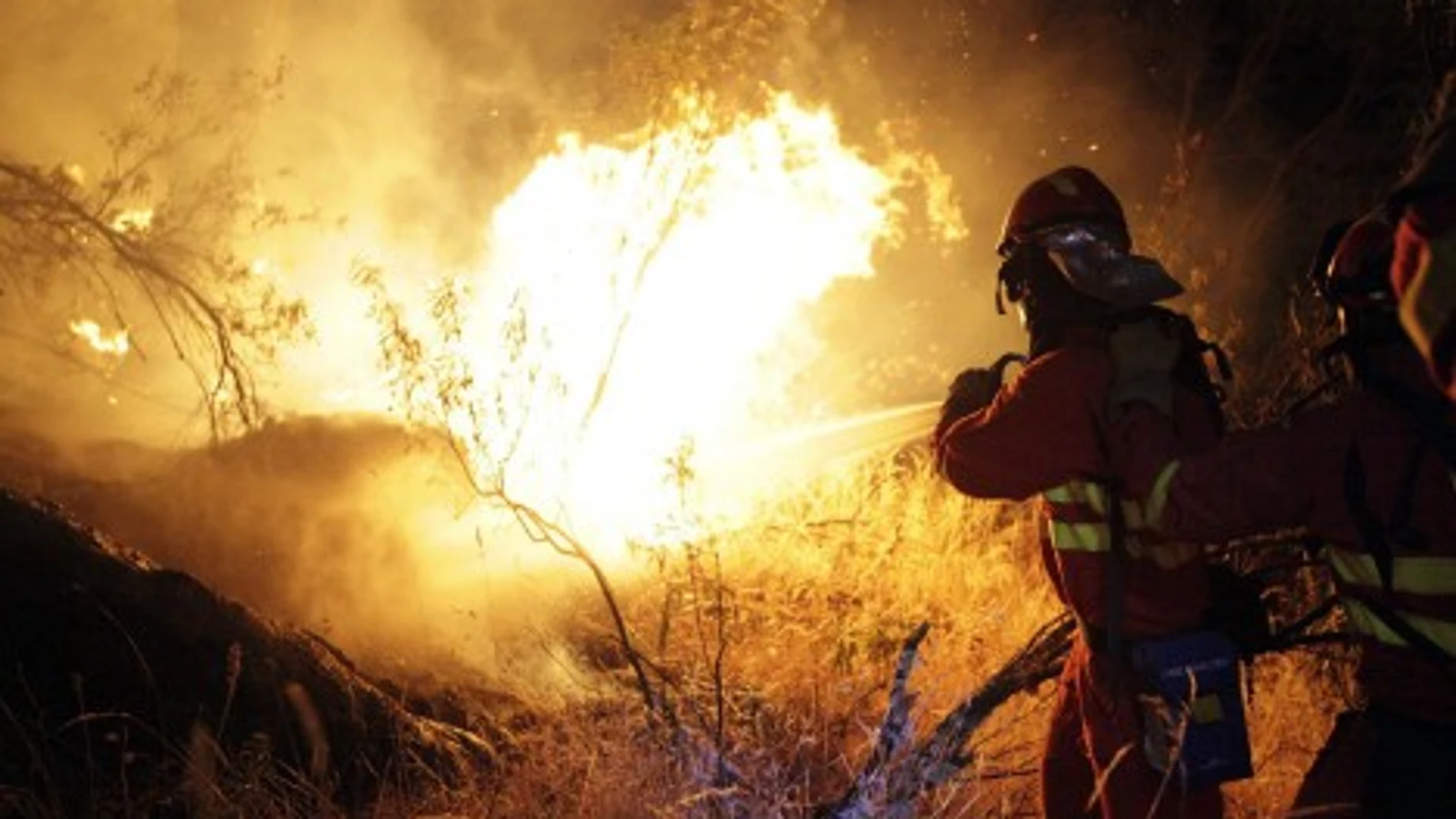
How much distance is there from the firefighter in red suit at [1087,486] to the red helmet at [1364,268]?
1.71ft

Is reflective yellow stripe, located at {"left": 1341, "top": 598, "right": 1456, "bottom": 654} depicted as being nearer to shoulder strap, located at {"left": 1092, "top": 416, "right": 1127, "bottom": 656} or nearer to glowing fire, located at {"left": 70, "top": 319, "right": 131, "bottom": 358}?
shoulder strap, located at {"left": 1092, "top": 416, "right": 1127, "bottom": 656}

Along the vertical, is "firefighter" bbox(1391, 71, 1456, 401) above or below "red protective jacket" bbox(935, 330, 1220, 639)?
above

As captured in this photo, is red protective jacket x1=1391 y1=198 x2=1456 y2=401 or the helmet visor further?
the helmet visor

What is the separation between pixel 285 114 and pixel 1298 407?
16580 mm

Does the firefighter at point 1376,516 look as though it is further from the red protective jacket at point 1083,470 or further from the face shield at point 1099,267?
the face shield at point 1099,267

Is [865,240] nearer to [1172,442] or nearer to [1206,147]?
[1206,147]

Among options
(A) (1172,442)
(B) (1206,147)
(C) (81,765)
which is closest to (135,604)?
(C) (81,765)

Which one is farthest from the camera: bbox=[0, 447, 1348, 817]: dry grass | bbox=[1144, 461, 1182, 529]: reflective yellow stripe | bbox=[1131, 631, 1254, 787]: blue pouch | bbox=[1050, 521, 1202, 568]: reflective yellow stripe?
bbox=[0, 447, 1348, 817]: dry grass

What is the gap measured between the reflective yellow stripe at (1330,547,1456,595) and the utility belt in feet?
1.71

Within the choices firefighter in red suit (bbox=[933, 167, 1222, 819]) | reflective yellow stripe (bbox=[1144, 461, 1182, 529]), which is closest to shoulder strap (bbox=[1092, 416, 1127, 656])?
firefighter in red suit (bbox=[933, 167, 1222, 819])

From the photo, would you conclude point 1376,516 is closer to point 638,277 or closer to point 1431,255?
point 1431,255

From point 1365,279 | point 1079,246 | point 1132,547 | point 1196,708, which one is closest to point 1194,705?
point 1196,708

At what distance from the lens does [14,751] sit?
320 cm

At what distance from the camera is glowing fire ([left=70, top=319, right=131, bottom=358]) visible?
1453 centimetres
